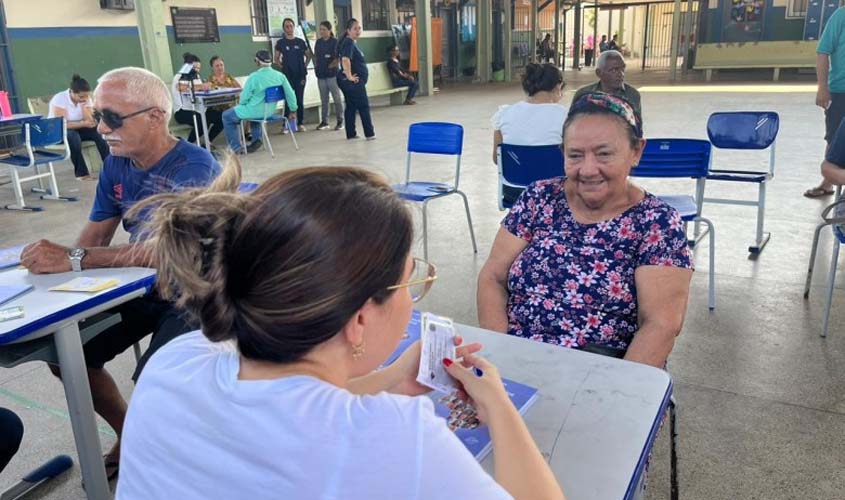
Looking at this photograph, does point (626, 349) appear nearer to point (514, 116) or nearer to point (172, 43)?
point (514, 116)

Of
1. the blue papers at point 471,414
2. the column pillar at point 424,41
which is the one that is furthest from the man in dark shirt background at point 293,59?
the blue papers at point 471,414

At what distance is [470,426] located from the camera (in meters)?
1.06

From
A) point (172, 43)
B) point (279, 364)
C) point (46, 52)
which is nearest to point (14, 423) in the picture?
point (279, 364)

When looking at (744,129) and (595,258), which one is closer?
(595,258)

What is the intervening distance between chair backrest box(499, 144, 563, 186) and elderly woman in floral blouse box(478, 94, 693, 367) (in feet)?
5.03

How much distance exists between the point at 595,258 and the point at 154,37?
802cm

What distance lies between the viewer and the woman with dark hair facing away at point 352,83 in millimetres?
8734

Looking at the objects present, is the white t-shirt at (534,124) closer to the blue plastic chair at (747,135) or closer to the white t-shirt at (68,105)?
the blue plastic chair at (747,135)

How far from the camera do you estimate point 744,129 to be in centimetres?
412

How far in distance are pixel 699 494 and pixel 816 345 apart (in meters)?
1.24

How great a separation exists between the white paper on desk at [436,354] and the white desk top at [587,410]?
0.48ft

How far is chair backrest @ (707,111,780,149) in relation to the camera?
402 centimetres

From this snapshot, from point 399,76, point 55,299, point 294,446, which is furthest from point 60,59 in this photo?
point 294,446

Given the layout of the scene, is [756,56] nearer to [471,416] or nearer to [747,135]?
[747,135]
